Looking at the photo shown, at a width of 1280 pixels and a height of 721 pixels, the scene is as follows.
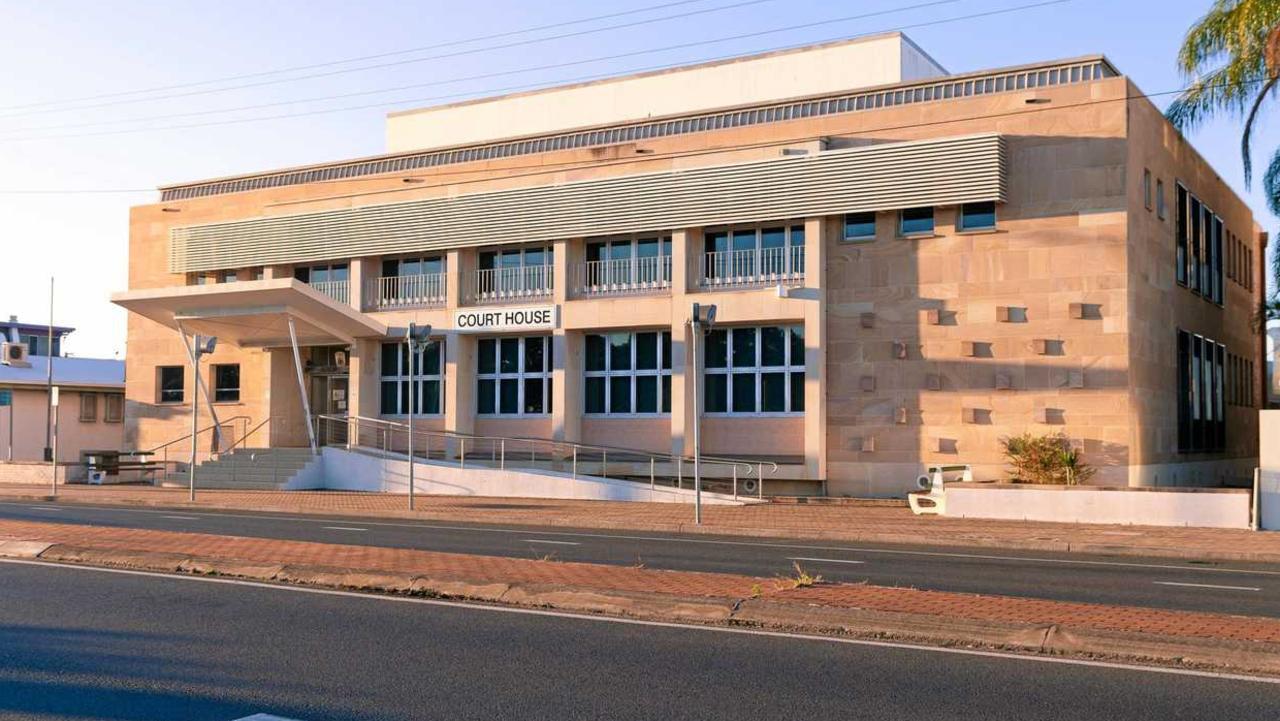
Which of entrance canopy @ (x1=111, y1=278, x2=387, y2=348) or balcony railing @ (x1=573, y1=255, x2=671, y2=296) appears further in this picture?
balcony railing @ (x1=573, y1=255, x2=671, y2=296)

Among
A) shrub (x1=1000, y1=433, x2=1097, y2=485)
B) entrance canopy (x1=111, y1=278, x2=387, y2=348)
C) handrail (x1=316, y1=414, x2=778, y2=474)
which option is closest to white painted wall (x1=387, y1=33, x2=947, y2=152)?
entrance canopy (x1=111, y1=278, x2=387, y2=348)

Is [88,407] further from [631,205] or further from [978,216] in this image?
[978,216]

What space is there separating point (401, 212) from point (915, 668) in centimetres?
3010

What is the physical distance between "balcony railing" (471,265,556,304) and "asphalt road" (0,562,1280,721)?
2450cm

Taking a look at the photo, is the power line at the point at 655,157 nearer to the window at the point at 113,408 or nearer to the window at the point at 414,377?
the window at the point at 414,377

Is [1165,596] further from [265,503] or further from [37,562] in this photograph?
[265,503]

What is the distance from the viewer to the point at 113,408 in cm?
5328

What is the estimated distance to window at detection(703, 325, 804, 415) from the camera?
105ft

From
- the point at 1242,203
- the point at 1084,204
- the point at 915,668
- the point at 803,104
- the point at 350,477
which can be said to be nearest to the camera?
the point at 915,668

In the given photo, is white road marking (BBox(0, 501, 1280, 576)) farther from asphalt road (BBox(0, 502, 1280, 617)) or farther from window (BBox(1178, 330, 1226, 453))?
window (BBox(1178, 330, 1226, 453))

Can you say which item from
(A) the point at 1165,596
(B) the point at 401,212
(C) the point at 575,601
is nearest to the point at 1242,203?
(B) the point at 401,212

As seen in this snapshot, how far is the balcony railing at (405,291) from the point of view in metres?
37.4

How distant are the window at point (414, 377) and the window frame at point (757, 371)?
8.45 metres

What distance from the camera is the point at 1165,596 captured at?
510 inches
